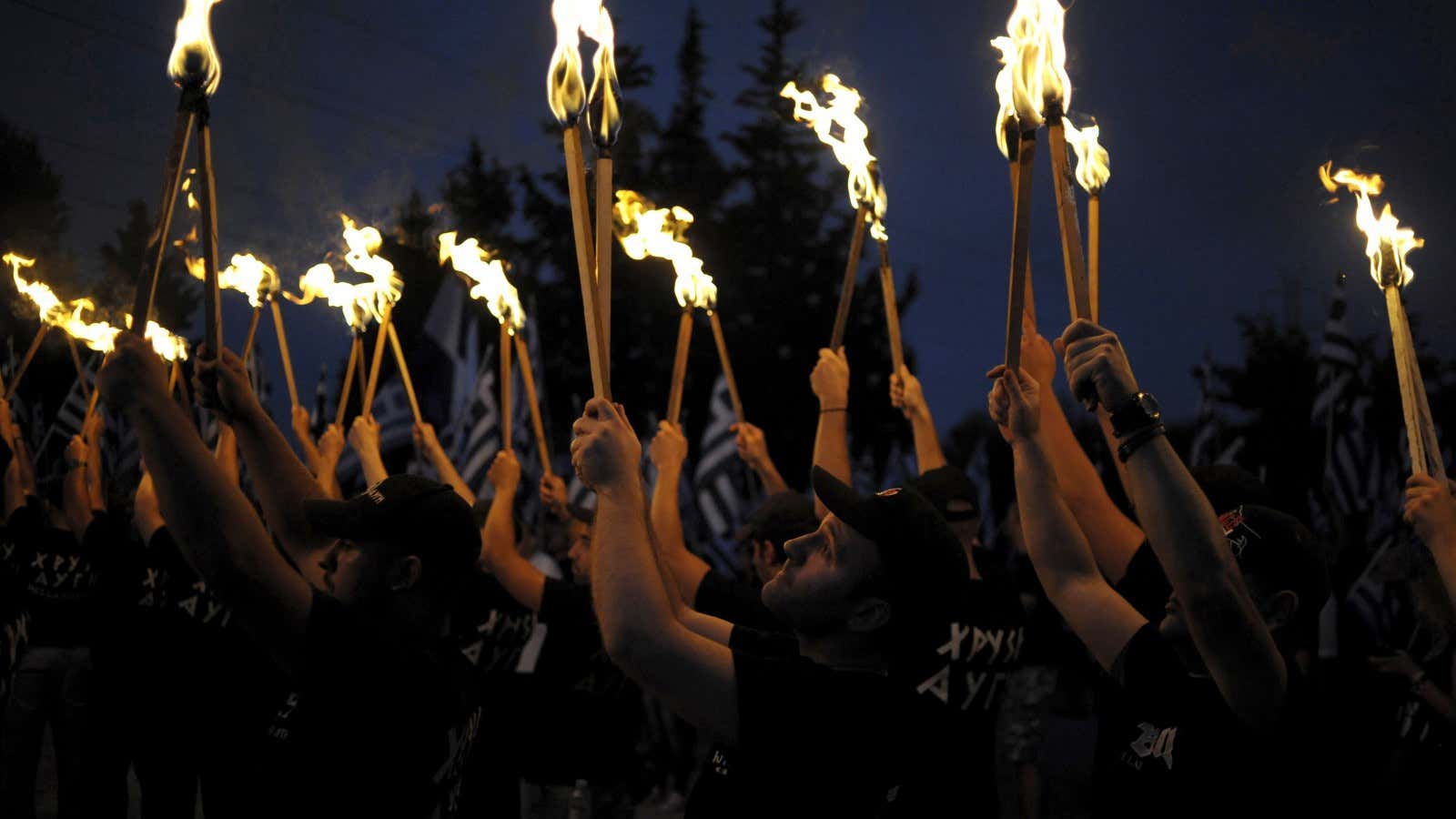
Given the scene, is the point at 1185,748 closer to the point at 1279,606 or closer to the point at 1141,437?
the point at 1279,606

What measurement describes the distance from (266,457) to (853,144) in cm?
356

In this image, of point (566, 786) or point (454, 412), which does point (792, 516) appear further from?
point (454, 412)

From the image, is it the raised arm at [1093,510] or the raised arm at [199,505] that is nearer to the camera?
the raised arm at [199,505]

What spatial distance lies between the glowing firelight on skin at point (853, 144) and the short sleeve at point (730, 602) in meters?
2.07

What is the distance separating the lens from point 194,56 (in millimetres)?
3531

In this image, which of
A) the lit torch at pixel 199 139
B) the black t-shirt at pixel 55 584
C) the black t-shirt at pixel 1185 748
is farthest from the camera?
the black t-shirt at pixel 55 584

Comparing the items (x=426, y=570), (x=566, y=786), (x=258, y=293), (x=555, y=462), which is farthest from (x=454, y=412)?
(x=426, y=570)

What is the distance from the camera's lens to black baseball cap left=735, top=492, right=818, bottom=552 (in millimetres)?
5438

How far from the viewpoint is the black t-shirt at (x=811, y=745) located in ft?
9.36

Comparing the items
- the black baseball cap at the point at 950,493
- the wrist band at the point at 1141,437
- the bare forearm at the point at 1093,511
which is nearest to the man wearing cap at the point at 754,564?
the black baseball cap at the point at 950,493

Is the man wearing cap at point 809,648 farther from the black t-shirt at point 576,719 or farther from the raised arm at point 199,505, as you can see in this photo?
the black t-shirt at point 576,719

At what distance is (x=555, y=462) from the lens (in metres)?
19.1

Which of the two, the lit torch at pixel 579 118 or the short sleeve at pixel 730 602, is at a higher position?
the lit torch at pixel 579 118

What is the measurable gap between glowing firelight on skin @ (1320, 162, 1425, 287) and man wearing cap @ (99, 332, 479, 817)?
3619mm
